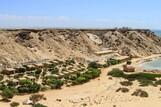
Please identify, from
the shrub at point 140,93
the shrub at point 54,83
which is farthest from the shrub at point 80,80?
the shrub at point 140,93

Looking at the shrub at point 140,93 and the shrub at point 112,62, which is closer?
the shrub at point 140,93

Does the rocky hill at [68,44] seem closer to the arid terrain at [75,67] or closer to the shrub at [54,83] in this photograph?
the arid terrain at [75,67]

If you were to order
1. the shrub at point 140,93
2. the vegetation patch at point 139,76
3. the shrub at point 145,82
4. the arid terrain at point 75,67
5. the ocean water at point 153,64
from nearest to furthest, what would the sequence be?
the arid terrain at point 75,67, the shrub at point 140,93, the shrub at point 145,82, the vegetation patch at point 139,76, the ocean water at point 153,64

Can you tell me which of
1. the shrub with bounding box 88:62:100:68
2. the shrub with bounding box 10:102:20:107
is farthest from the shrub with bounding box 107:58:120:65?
the shrub with bounding box 10:102:20:107

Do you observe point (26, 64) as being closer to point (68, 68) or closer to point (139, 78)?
point (68, 68)

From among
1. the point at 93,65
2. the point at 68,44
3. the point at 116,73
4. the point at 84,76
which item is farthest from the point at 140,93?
the point at 68,44

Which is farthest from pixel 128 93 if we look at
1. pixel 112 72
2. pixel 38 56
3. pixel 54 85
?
pixel 38 56

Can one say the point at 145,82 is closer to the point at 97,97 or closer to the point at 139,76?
the point at 139,76

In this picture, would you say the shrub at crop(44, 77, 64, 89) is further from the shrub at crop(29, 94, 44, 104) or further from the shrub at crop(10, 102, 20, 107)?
the shrub at crop(10, 102, 20, 107)

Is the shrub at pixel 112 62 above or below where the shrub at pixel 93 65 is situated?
below
